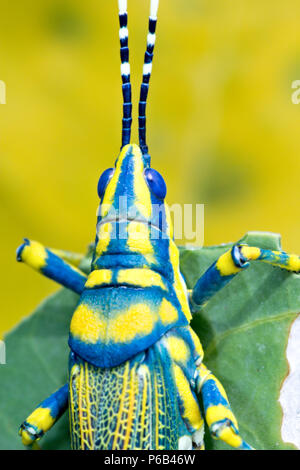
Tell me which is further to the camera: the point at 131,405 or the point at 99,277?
the point at 99,277

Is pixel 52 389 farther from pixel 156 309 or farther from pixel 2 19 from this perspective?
pixel 2 19

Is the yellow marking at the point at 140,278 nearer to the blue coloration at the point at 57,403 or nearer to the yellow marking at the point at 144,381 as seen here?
the yellow marking at the point at 144,381

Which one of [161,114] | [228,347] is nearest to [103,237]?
[228,347]

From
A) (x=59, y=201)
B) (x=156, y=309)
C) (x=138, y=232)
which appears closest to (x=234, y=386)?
(x=156, y=309)

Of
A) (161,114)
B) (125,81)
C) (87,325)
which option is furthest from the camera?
(161,114)

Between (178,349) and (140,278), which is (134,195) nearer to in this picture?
(140,278)

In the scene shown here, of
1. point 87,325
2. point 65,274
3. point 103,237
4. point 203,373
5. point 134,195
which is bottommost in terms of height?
point 203,373

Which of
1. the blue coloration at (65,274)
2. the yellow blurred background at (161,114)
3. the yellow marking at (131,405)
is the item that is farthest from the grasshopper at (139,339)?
the yellow blurred background at (161,114)
